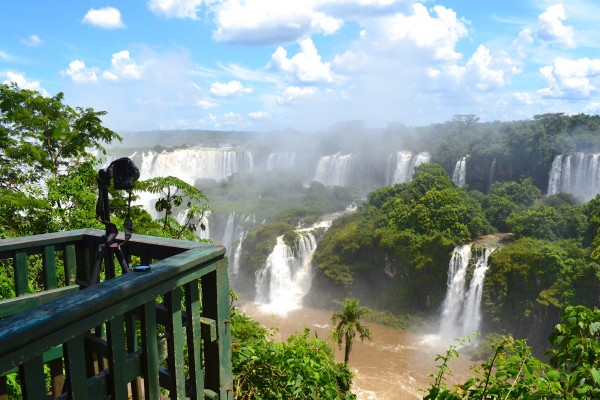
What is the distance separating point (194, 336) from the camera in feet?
7.75

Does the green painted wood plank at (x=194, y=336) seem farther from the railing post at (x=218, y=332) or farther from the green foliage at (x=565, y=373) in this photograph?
the green foliage at (x=565, y=373)

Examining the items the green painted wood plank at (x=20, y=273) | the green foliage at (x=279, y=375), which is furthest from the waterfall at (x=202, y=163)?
the green painted wood plank at (x=20, y=273)

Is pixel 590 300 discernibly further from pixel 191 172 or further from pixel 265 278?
pixel 191 172

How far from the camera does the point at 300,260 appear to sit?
38531 millimetres

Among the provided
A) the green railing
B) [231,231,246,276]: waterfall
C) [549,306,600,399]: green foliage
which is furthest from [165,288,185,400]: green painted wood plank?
[231,231,246,276]: waterfall

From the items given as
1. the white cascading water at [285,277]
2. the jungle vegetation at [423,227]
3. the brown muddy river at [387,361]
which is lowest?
the brown muddy river at [387,361]

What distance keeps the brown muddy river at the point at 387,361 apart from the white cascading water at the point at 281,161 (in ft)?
118

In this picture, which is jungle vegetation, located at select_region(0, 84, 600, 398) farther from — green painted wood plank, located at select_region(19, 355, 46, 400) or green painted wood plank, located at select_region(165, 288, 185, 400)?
green painted wood plank, located at select_region(19, 355, 46, 400)

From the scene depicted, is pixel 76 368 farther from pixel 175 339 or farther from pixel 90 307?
pixel 175 339

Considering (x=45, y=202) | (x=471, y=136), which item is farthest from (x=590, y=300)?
(x=471, y=136)

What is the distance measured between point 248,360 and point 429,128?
70995 mm

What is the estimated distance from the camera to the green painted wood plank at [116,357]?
189 cm

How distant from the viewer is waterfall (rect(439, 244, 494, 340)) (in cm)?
2906

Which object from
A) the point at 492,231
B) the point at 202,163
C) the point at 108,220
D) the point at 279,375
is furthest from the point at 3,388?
the point at 202,163
